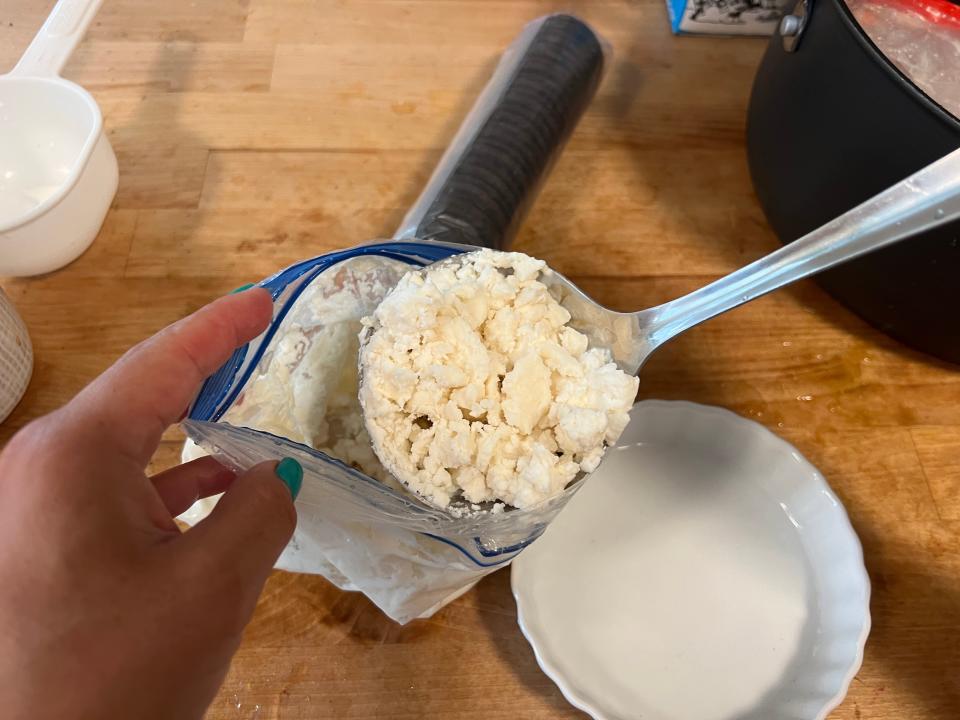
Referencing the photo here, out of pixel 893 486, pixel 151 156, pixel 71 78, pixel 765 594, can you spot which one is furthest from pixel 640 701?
pixel 71 78

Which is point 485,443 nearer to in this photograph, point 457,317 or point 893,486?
point 457,317

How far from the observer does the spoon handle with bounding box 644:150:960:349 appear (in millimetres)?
330

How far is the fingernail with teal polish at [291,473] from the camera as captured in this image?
316 millimetres

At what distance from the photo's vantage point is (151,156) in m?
0.67

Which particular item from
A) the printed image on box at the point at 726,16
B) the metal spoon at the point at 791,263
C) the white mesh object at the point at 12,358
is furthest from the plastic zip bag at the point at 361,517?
the printed image on box at the point at 726,16

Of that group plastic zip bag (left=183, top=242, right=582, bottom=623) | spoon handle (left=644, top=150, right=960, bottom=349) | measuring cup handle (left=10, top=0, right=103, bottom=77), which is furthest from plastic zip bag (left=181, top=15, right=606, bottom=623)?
measuring cup handle (left=10, top=0, right=103, bottom=77)

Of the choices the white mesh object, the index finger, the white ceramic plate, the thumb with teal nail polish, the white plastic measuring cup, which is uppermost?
the index finger

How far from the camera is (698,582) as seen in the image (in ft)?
1.57

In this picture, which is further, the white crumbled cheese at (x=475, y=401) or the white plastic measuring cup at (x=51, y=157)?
the white plastic measuring cup at (x=51, y=157)

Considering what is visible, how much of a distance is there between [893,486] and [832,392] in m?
0.09

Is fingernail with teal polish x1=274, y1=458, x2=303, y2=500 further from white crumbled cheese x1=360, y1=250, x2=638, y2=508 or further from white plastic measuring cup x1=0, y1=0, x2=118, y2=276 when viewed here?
white plastic measuring cup x1=0, y1=0, x2=118, y2=276

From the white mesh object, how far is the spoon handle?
0.46 meters

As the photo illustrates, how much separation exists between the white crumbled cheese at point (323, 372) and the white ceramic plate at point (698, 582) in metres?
0.15

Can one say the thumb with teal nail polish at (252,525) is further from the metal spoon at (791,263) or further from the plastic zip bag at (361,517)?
the metal spoon at (791,263)
